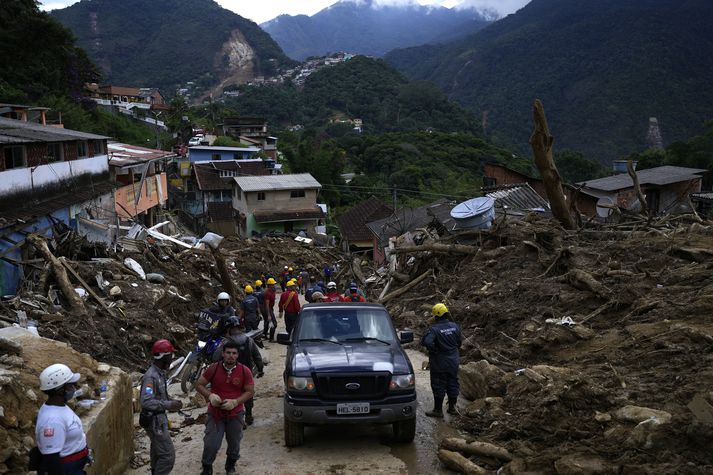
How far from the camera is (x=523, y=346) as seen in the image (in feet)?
34.1

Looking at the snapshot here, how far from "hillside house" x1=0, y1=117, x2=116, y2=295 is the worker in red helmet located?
30.1 feet

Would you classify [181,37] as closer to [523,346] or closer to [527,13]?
[527,13]

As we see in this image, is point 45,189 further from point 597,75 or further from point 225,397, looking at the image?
point 597,75

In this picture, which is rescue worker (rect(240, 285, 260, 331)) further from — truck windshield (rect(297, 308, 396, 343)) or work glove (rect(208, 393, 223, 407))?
work glove (rect(208, 393, 223, 407))

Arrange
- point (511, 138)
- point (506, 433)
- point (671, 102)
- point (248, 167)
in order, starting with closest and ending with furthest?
point (506, 433)
point (248, 167)
point (671, 102)
point (511, 138)

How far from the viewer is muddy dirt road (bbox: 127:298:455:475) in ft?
22.6

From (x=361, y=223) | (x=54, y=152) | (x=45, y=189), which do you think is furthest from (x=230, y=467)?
(x=361, y=223)

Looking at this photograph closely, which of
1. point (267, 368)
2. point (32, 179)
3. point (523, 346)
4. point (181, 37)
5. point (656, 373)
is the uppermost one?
point (181, 37)

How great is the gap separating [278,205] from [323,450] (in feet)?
145

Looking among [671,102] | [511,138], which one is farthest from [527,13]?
[671,102]

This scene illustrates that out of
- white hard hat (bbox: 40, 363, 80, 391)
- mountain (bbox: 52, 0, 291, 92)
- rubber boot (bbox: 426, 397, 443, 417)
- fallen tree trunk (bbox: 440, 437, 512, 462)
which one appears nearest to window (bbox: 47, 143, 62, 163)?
rubber boot (bbox: 426, 397, 443, 417)

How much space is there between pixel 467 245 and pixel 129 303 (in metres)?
9.95

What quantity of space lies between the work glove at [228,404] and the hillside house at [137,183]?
2356 centimetres

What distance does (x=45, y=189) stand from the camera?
63.8 ft
